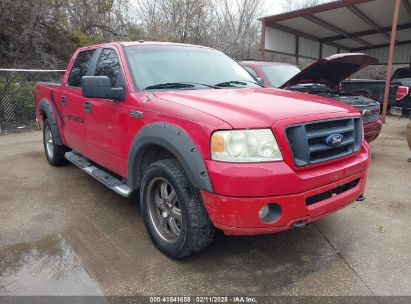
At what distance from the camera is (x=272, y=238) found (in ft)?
11.4

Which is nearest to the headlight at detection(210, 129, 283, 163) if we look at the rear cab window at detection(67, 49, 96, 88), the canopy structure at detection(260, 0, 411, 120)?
the rear cab window at detection(67, 49, 96, 88)

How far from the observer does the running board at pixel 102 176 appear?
3.62 m

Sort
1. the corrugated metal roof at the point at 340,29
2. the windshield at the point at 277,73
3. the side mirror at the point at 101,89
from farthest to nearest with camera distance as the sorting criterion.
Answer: the corrugated metal roof at the point at 340,29 < the windshield at the point at 277,73 < the side mirror at the point at 101,89

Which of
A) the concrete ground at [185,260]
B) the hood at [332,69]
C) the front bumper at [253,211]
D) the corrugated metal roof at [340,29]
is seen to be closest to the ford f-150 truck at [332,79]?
the hood at [332,69]

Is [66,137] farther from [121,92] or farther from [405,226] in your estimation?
[405,226]

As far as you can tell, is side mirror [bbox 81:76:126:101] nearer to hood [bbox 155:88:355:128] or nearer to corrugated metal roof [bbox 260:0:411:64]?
hood [bbox 155:88:355:128]

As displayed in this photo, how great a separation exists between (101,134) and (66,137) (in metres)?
1.44

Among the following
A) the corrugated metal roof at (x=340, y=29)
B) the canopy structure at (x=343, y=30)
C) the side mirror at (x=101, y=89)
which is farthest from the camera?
the corrugated metal roof at (x=340, y=29)

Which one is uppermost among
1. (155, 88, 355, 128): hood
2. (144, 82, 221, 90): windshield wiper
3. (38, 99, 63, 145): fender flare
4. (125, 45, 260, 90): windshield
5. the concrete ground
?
(125, 45, 260, 90): windshield

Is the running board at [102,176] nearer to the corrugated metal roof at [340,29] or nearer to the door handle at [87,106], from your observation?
the door handle at [87,106]

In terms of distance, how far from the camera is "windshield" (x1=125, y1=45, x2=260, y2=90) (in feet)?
11.8

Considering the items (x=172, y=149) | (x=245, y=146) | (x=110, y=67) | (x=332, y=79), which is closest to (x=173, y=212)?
(x=172, y=149)

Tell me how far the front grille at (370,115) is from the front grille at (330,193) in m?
2.86

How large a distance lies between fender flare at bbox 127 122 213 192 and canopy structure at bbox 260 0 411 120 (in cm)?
890
